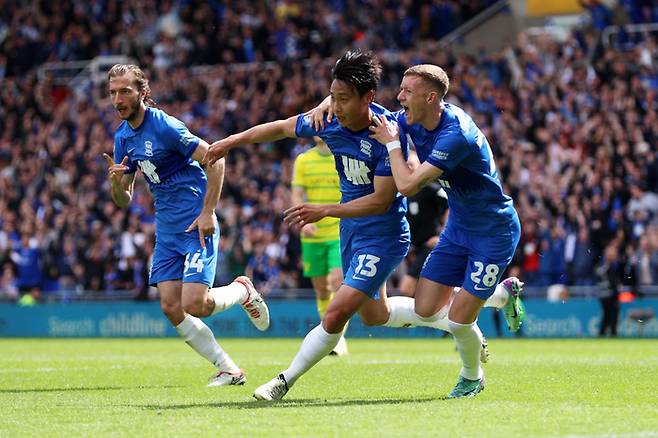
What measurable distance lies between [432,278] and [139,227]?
57.2 ft

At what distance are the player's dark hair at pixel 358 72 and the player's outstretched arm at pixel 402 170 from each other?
0.30 meters

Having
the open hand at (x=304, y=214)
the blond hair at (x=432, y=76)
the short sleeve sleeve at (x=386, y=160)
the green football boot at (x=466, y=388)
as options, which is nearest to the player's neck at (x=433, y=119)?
the blond hair at (x=432, y=76)

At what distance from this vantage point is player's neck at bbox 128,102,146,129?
35.4 feet

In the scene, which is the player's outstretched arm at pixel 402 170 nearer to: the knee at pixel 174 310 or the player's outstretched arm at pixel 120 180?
the player's outstretched arm at pixel 120 180

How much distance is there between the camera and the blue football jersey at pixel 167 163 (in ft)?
35.2

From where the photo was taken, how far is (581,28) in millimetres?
25703

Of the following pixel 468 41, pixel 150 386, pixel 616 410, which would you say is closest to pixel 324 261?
pixel 150 386

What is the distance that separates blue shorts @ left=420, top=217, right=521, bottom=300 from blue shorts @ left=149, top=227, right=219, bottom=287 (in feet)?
6.77

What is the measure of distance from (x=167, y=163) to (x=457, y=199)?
2859 millimetres

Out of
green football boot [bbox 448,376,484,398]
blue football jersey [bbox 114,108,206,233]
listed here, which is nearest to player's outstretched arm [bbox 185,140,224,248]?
blue football jersey [bbox 114,108,206,233]

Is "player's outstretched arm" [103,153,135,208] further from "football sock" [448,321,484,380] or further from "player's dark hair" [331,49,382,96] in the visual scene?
"football sock" [448,321,484,380]

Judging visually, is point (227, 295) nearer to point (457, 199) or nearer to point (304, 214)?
point (304, 214)

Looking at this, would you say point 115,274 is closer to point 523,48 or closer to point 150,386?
point 523,48

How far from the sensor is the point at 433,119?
9.02 meters
